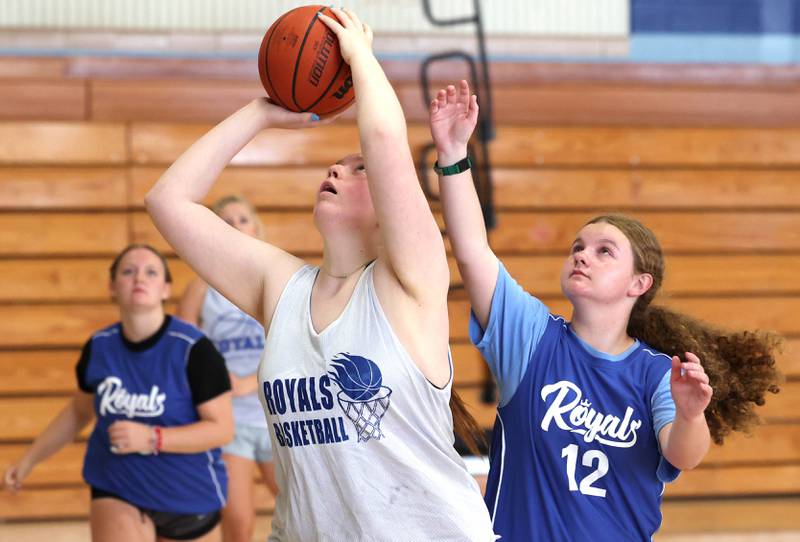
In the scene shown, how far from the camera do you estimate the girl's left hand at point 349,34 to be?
7.17ft

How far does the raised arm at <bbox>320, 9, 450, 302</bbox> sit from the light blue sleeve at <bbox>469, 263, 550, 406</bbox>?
62 centimetres

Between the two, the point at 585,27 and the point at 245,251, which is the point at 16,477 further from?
the point at 585,27

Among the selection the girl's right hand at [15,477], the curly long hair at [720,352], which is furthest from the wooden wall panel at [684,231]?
the curly long hair at [720,352]

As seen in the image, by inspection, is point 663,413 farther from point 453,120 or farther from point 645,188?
point 645,188

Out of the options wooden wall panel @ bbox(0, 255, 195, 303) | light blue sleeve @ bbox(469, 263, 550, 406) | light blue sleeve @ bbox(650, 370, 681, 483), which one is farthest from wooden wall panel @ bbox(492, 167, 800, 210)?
light blue sleeve @ bbox(650, 370, 681, 483)

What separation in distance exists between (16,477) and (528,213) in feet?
13.2

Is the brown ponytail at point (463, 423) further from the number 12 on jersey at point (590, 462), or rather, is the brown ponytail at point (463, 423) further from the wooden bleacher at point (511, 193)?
the wooden bleacher at point (511, 193)

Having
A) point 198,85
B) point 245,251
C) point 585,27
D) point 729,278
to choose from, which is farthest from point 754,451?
point 245,251

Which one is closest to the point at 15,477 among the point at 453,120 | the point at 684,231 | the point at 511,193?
the point at 453,120

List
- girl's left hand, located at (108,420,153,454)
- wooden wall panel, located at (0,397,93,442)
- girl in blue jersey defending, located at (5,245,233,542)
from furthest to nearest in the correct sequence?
wooden wall panel, located at (0,397,93,442), girl in blue jersey defending, located at (5,245,233,542), girl's left hand, located at (108,420,153,454)

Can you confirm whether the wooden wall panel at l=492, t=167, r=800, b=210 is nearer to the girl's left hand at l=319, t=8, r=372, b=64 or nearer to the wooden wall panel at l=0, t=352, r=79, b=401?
the wooden wall panel at l=0, t=352, r=79, b=401

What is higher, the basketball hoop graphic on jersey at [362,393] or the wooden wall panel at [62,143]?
the wooden wall panel at [62,143]

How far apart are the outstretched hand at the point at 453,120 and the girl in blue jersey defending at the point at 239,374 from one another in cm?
256

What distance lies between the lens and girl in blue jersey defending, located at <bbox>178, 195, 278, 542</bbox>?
502cm
